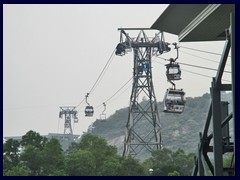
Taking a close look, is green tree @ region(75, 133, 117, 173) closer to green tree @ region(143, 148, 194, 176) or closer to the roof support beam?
green tree @ region(143, 148, 194, 176)

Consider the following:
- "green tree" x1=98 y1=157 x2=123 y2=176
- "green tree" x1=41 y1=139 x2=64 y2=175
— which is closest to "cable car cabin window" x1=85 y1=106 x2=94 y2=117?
"green tree" x1=98 y1=157 x2=123 y2=176

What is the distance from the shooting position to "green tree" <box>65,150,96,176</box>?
92.2 feet

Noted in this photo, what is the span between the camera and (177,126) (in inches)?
2557

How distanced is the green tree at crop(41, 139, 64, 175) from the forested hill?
94.1 ft

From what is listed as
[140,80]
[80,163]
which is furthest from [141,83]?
[80,163]

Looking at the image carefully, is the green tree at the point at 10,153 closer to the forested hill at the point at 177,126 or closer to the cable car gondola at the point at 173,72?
the cable car gondola at the point at 173,72

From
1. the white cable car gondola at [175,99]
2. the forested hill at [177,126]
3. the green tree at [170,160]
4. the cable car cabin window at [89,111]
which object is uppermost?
the forested hill at [177,126]

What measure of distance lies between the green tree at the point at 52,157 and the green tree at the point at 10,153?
1.71 metres

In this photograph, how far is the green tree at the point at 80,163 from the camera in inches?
1106

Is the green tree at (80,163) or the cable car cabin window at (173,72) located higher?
the cable car cabin window at (173,72)

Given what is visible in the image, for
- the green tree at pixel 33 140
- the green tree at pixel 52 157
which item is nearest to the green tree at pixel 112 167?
the green tree at pixel 52 157

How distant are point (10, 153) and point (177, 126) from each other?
36.6 metres

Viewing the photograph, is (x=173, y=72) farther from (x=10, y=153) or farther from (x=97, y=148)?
(x=10, y=153)
